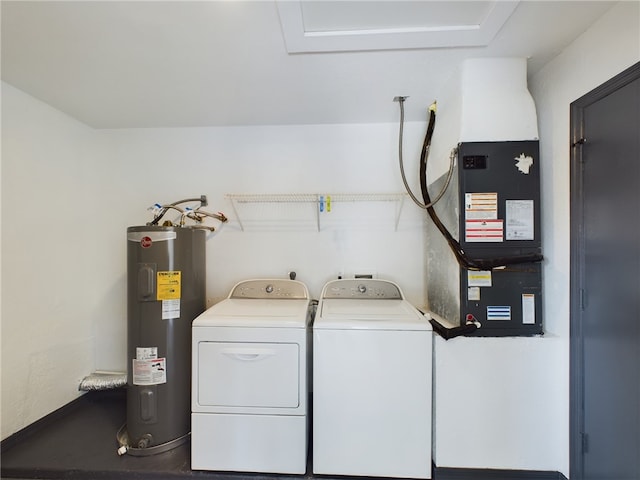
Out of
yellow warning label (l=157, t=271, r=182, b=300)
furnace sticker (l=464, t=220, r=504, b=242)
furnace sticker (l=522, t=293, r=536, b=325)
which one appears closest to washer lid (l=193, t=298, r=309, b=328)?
yellow warning label (l=157, t=271, r=182, b=300)

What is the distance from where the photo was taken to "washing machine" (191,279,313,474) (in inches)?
51.8

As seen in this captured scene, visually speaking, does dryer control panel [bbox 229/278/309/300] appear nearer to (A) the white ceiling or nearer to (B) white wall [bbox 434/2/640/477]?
(B) white wall [bbox 434/2/640/477]

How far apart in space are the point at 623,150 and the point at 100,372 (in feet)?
11.3

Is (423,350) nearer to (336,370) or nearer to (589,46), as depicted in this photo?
(336,370)

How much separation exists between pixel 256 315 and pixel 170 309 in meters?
0.54

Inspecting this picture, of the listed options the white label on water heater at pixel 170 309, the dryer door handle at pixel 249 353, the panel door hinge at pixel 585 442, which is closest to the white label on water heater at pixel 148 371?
the white label on water heater at pixel 170 309

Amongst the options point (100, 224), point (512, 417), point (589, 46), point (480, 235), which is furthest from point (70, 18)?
point (512, 417)

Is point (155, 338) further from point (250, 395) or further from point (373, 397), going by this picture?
point (373, 397)

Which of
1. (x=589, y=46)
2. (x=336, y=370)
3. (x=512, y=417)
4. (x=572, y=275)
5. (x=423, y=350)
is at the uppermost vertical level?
(x=589, y=46)

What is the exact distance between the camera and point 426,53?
1.26m

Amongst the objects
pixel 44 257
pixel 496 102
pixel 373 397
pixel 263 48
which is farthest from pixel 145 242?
pixel 496 102

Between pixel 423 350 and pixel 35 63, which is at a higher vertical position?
pixel 35 63

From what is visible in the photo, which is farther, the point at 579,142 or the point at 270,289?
the point at 270,289

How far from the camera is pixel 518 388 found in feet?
4.24
